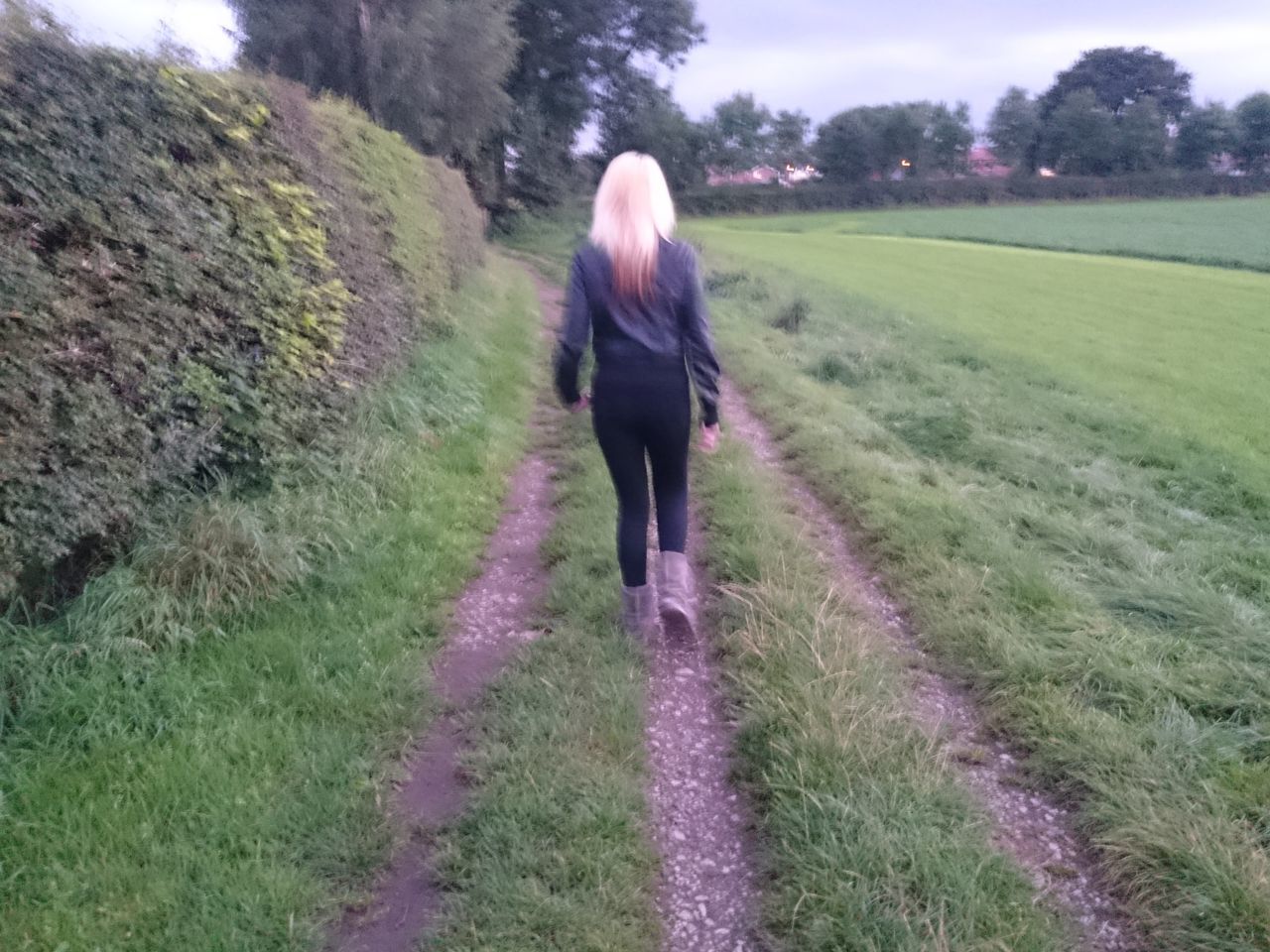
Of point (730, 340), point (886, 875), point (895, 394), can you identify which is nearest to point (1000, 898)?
point (886, 875)

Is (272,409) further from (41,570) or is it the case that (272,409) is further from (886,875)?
(886,875)

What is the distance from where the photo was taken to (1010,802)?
124 inches

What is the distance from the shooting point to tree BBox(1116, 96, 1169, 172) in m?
78.7

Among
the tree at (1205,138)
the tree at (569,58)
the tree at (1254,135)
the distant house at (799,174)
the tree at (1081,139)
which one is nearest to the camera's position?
the tree at (569,58)

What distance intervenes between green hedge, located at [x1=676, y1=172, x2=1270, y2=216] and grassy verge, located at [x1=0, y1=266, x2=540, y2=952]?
2763 inches

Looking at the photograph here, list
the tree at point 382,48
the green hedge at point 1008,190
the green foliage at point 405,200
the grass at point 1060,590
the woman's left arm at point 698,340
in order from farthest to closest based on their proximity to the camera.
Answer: the green hedge at point 1008,190 → the tree at point 382,48 → the green foliage at point 405,200 → the woman's left arm at point 698,340 → the grass at point 1060,590

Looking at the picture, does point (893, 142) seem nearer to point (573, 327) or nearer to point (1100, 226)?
point (1100, 226)

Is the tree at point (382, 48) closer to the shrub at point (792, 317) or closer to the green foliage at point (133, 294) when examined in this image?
the shrub at point (792, 317)

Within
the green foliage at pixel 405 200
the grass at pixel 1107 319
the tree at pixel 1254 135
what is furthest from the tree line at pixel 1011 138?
the green foliage at pixel 405 200

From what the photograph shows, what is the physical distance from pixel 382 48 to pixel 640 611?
1941 cm

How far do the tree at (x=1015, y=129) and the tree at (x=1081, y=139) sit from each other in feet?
4.29

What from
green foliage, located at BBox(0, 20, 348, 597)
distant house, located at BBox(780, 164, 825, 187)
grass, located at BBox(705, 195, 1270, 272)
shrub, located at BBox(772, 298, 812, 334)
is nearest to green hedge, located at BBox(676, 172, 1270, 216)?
grass, located at BBox(705, 195, 1270, 272)

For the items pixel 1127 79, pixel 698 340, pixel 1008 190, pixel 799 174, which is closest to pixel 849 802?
pixel 698 340

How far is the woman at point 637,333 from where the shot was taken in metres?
3.80
